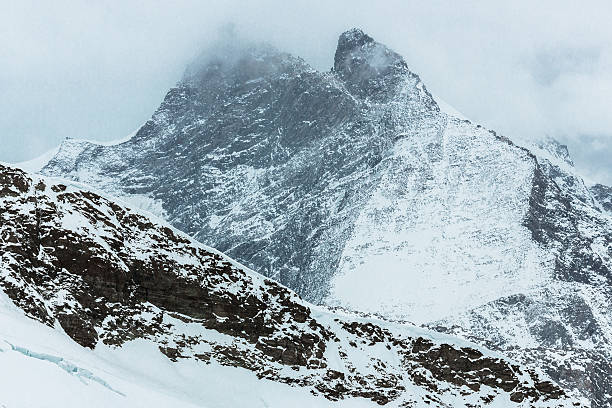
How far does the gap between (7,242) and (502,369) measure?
63637 mm

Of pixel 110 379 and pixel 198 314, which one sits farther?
pixel 198 314

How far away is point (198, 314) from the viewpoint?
105625 millimetres

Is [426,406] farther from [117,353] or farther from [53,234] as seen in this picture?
[53,234]

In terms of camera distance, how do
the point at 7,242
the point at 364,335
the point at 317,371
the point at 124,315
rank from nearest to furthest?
the point at 7,242
the point at 124,315
the point at 317,371
the point at 364,335

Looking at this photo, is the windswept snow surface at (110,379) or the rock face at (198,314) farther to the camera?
the rock face at (198,314)

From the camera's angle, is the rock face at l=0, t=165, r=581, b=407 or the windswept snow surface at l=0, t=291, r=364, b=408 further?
the rock face at l=0, t=165, r=581, b=407

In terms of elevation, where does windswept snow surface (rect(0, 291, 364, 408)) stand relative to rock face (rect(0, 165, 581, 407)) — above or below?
below

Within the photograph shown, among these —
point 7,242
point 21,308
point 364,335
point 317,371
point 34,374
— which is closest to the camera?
point 34,374

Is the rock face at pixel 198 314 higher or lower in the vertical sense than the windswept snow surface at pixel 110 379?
higher

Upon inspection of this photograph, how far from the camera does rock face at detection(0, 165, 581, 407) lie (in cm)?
9481

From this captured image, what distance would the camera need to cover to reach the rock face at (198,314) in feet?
311

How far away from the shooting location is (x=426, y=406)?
110 metres

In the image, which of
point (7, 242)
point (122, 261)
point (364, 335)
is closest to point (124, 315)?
point (122, 261)

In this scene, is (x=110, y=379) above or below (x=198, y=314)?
below
